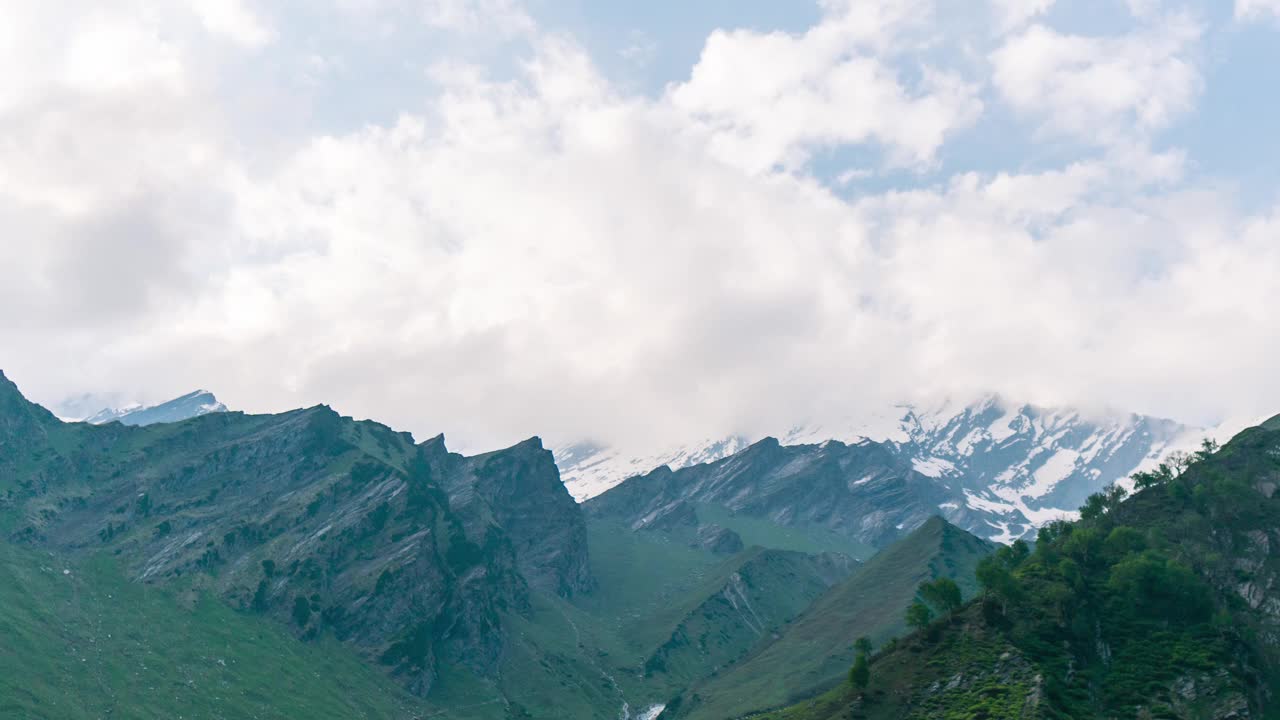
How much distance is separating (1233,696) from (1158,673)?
577 inches

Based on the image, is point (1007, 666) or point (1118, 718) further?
point (1007, 666)

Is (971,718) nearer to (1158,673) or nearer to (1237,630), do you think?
(1158,673)

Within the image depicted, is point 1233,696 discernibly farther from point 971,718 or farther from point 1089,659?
point 971,718

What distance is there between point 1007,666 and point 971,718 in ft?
73.6

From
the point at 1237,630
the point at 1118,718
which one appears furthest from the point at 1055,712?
the point at 1237,630

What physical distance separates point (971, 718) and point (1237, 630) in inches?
2784

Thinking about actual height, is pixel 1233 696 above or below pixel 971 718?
below

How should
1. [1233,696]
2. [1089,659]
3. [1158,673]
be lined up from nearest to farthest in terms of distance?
1. [1233,696]
2. [1158,673]
3. [1089,659]

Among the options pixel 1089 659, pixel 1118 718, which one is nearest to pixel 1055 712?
pixel 1118 718

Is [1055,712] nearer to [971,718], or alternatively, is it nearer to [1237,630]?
[971,718]

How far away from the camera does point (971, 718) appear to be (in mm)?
178625

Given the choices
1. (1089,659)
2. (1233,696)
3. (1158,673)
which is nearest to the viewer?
(1233,696)

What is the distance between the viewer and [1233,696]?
17550cm

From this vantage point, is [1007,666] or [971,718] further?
[1007,666]
